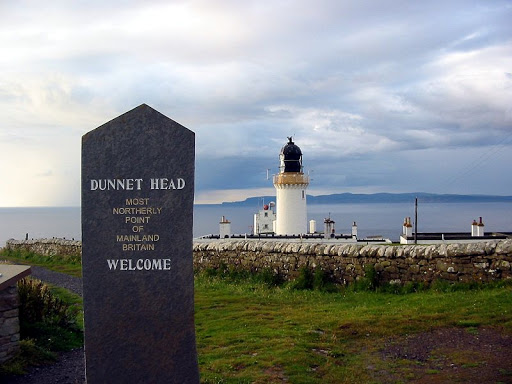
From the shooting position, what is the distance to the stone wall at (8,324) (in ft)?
25.3

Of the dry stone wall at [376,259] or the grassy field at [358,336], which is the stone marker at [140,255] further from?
the dry stone wall at [376,259]

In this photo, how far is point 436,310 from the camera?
1038 cm

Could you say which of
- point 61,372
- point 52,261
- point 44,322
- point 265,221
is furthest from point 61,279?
point 265,221

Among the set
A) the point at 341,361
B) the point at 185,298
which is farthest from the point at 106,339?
the point at 341,361

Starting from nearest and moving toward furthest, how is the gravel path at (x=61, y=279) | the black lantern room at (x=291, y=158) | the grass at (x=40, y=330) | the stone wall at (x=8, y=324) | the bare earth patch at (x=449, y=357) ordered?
the bare earth patch at (x=449, y=357), the stone wall at (x=8, y=324), the grass at (x=40, y=330), the gravel path at (x=61, y=279), the black lantern room at (x=291, y=158)

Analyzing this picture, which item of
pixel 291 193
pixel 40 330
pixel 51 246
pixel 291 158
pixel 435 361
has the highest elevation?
pixel 291 158

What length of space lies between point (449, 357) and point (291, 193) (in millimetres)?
29124

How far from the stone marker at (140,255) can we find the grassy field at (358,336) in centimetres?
120

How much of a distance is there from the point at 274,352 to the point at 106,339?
2779 millimetres

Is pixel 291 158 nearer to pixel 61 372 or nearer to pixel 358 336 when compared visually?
pixel 358 336

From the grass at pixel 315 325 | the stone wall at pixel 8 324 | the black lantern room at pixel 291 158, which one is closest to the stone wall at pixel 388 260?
the grass at pixel 315 325

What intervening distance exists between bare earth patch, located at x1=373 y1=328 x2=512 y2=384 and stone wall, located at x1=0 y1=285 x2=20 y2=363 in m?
5.08

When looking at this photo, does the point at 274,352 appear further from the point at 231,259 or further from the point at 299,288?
the point at 231,259

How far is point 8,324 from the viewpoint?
7777mm
